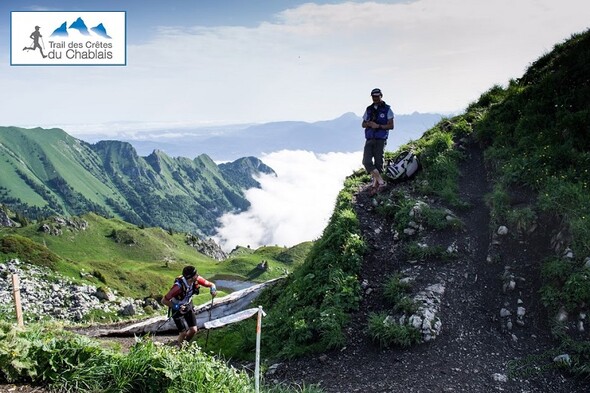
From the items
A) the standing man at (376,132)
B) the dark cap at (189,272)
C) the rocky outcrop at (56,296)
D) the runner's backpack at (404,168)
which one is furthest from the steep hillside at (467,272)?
the rocky outcrop at (56,296)

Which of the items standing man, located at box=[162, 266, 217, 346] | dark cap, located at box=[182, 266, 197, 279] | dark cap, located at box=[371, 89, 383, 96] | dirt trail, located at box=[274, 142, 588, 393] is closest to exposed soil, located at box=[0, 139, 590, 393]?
dirt trail, located at box=[274, 142, 588, 393]

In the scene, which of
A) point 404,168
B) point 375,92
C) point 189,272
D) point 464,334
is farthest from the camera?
point 404,168

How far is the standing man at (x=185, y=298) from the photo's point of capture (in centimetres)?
1623

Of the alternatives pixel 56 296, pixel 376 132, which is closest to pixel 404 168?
pixel 376 132

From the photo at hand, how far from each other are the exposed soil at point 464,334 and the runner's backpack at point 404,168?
358cm

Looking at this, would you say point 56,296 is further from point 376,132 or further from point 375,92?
point 375,92

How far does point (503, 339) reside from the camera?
13.4 metres

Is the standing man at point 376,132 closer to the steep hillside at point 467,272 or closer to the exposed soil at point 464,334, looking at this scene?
the steep hillside at point 467,272

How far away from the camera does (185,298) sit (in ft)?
54.0

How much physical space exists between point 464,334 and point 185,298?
29.9 ft

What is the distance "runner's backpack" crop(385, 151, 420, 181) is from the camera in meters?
21.1

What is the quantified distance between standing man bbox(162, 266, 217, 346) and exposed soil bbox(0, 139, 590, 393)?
14.3 feet

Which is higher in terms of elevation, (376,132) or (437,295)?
(376,132)

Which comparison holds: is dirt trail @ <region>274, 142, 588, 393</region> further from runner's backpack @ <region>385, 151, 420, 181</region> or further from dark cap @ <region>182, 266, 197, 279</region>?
dark cap @ <region>182, 266, 197, 279</region>
